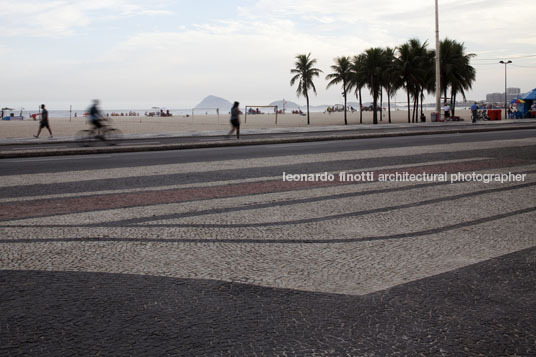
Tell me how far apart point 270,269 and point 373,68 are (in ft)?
196

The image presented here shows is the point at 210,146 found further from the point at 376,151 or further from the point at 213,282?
the point at 213,282

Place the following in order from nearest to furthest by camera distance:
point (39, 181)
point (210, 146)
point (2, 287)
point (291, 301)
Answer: point (291, 301) → point (2, 287) → point (39, 181) → point (210, 146)

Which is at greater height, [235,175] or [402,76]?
[402,76]

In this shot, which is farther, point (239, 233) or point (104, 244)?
point (239, 233)

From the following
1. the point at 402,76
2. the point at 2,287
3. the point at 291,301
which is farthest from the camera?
the point at 402,76

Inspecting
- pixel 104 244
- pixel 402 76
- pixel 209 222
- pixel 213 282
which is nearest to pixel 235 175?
pixel 209 222

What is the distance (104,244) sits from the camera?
503 centimetres

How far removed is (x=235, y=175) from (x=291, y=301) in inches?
266

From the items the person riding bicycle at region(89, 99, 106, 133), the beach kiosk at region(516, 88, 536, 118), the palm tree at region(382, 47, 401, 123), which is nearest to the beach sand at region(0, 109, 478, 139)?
the palm tree at region(382, 47, 401, 123)

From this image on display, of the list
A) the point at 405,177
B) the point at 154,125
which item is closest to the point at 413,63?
the point at 154,125

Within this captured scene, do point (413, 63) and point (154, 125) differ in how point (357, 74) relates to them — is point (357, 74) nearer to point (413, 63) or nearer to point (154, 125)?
point (413, 63)

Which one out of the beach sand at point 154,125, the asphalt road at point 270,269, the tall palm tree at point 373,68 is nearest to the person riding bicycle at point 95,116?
the asphalt road at point 270,269

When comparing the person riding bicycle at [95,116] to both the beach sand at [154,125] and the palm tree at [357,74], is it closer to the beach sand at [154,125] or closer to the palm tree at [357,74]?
the beach sand at [154,125]

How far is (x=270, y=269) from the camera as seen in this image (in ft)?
13.9
